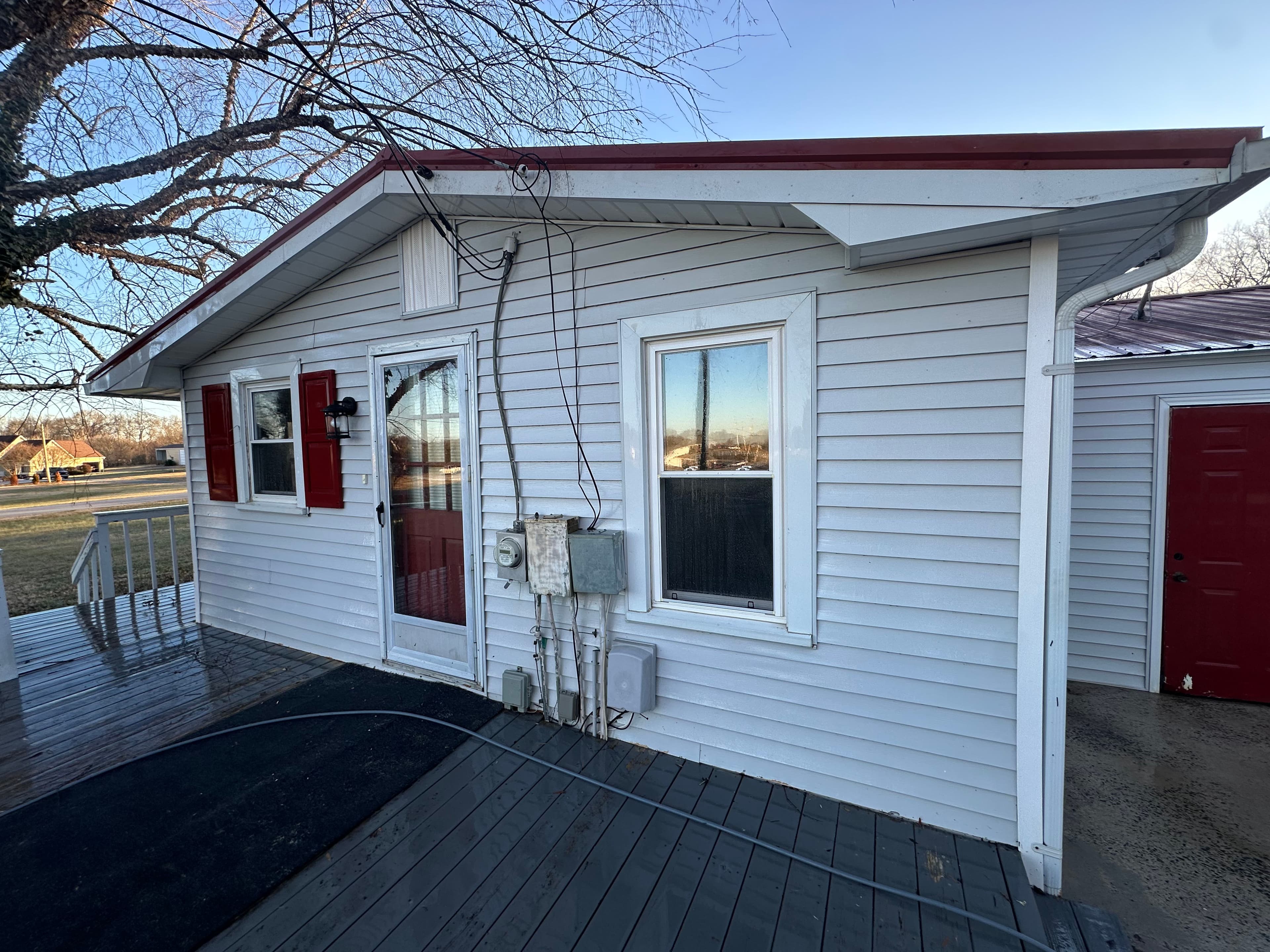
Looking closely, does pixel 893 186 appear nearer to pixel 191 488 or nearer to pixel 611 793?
pixel 611 793

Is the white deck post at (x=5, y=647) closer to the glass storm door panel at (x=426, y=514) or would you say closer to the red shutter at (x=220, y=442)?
the red shutter at (x=220, y=442)

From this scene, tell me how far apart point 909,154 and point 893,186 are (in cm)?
11

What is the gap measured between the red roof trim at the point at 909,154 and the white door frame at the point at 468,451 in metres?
1.01

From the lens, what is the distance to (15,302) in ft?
16.3

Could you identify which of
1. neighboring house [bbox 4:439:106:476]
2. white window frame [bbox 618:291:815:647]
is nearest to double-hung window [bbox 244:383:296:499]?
neighboring house [bbox 4:439:106:476]

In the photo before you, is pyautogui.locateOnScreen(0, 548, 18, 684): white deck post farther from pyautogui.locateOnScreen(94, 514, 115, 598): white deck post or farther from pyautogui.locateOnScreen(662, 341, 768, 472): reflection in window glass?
pyautogui.locateOnScreen(662, 341, 768, 472): reflection in window glass

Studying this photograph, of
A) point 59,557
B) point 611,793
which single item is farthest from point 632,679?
point 59,557

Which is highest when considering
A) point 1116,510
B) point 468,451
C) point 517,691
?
point 468,451

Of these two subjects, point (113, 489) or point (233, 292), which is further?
point (113, 489)

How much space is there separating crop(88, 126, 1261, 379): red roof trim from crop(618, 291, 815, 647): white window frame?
555mm

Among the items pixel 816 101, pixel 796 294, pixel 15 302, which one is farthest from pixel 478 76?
pixel 15 302

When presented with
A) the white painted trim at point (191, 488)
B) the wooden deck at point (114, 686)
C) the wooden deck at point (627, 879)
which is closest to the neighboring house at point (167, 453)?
the white painted trim at point (191, 488)

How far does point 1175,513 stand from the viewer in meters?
3.79

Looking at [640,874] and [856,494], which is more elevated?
[856,494]
